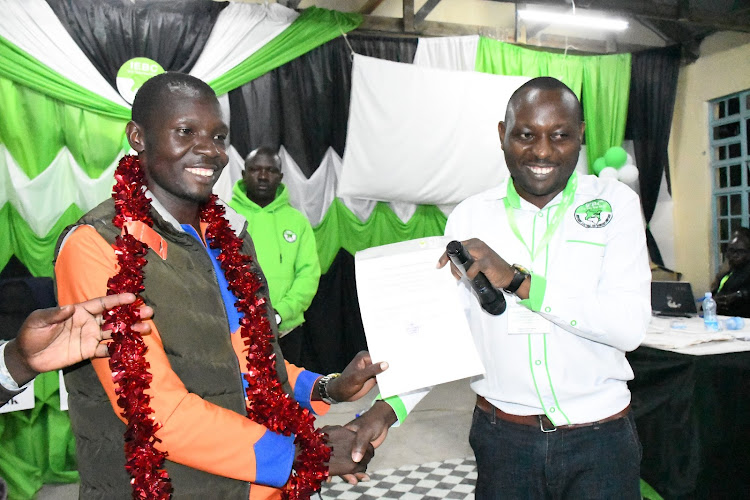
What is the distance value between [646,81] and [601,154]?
47.2 inches

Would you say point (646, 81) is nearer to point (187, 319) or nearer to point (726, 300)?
point (726, 300)

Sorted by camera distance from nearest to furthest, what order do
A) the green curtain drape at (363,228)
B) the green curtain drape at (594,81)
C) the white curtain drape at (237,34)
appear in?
the white curtain drape at (237,34) < the green curtain drape at (363,228) < the green curtain drape at (594,81)

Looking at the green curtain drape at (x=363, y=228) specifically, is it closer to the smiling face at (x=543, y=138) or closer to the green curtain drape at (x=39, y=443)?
the green curtain drape at (x=39, y=443)

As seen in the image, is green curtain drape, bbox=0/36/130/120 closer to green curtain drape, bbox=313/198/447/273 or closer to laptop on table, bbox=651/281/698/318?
green curtain drape, bbox=313/198/447/273

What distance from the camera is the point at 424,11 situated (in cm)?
654

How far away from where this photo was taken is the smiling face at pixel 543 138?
162 centimetres

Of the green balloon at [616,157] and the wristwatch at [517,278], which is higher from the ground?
the green balloon at [616,157]

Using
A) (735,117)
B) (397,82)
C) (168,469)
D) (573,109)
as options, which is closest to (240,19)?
(397,82)

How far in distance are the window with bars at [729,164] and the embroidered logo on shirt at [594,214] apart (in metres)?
6.49

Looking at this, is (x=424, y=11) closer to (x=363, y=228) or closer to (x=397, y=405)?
(x=363, y=228)

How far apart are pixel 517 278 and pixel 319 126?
4.92m

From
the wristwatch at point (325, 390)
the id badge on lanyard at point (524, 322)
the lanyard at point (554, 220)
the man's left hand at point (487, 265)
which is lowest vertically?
the wristwatch at point (325, 390)

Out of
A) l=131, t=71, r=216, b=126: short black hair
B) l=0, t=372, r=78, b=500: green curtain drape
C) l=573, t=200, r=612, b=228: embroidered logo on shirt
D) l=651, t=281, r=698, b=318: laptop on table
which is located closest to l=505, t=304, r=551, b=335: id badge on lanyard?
l=573, t=200, r=612, b=228: embroidered logo on shirt

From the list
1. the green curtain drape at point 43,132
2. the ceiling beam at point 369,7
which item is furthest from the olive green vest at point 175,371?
the ceiling beam at point 369,7
